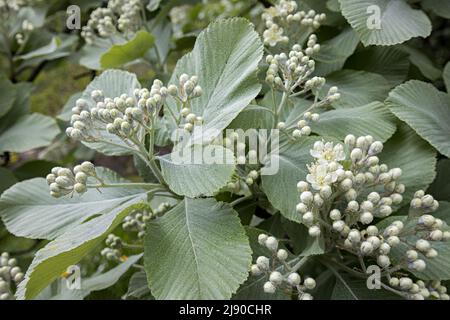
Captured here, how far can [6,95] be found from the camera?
194cm

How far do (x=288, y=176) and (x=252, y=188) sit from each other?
0.14 metres

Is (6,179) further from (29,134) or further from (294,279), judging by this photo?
(294,279)

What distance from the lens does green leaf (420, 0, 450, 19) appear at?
1.48 m

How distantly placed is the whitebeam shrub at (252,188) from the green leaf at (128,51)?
290 millimetres

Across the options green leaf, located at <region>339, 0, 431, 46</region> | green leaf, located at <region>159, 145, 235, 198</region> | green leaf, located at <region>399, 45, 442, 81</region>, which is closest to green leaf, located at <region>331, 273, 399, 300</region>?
green leaf, located at <region>159, 145, 235, 198</region>

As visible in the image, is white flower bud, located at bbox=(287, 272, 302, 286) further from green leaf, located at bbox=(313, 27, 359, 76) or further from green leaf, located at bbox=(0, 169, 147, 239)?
green leaf, located at bbox=(313, 27, 359, 76)

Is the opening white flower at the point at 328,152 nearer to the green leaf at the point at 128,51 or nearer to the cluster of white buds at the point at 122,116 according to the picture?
the cluster of white buds at the point at 122,116

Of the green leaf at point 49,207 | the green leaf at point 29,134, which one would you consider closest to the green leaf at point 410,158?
the green leaf at point 49,207

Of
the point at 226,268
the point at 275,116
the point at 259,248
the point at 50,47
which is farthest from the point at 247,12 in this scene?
the point at 226,268

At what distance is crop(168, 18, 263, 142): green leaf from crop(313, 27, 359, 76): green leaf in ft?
1.16

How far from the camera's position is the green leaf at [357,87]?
4.42 feet

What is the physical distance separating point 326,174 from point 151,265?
37 centimetres

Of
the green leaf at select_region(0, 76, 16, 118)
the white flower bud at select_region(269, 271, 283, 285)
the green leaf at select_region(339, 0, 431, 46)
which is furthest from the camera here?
the green leaf at select_region(0, 76, 16, 118)
